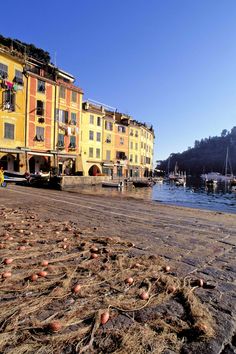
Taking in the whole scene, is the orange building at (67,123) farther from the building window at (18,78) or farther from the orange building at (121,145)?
the orange building at (121,145)

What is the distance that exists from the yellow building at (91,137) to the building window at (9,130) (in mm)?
13741

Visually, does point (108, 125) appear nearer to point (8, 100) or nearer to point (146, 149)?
point (146, 149)

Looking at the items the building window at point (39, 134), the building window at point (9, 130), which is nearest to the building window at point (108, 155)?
the building window at point (39, 134)

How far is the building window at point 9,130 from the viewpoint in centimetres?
3428

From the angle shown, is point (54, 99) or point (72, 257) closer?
point (72, 257)

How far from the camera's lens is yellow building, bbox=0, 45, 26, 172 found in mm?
33812

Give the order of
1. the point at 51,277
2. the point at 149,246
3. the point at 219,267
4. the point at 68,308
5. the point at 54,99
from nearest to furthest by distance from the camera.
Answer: the point at 68,308
the point at 51,277
the point at 219,267
the point at 149,246
the point at 54,99

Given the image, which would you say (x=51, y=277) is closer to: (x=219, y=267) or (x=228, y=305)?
(x=228, y=305)

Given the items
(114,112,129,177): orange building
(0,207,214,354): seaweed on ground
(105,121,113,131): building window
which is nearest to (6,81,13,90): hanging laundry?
(105,121,113,131): building window

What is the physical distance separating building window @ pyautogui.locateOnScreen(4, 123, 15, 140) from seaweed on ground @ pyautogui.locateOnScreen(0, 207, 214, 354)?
31847 mm

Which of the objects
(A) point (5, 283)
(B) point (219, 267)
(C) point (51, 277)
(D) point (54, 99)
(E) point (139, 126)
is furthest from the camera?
(E) point (139, 126)

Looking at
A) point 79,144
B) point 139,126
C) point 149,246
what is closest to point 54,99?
point 79,144

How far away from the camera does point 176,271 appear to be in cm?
460

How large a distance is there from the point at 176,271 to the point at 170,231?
3587 mm
